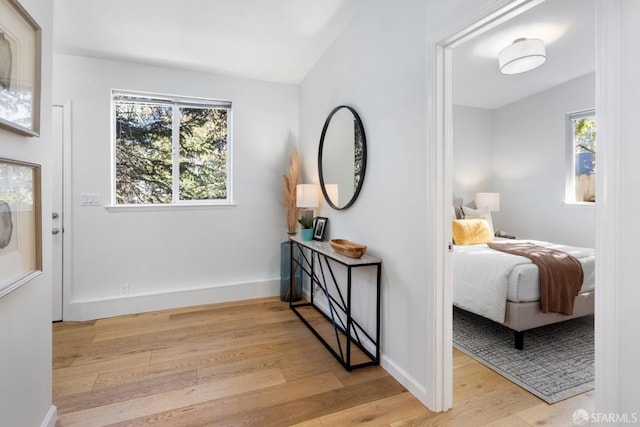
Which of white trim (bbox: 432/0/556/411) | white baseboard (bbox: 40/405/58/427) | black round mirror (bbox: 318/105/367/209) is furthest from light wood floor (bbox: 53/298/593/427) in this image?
black round mirror (bbox: 318/105/367/209)

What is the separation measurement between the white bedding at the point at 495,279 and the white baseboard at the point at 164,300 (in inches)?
79.4

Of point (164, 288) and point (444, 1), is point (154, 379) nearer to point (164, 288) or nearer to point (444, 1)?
point (164, 288)

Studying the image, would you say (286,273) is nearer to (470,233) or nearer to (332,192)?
(332,192)

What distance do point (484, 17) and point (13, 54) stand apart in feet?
6.24

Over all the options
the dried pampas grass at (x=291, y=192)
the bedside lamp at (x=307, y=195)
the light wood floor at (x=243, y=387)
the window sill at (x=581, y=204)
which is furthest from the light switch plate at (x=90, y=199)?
the window sill at (x=581, y=204)

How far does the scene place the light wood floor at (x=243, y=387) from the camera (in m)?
1.66

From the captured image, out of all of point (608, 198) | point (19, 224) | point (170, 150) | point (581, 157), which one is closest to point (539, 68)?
point (581, 157)

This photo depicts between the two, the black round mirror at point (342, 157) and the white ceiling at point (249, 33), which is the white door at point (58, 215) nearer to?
the white ceiling at point (249, 33)

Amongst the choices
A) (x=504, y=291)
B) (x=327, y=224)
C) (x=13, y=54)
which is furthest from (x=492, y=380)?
(x=13, y=54)

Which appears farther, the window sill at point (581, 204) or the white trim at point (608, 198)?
the window sill at point (581, 204)

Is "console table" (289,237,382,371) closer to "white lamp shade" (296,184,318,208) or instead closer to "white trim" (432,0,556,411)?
"white lamp shade" (296,184,318,208)

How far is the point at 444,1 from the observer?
159 cm

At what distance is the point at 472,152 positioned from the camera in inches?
196

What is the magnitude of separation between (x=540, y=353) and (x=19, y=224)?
3167mm
